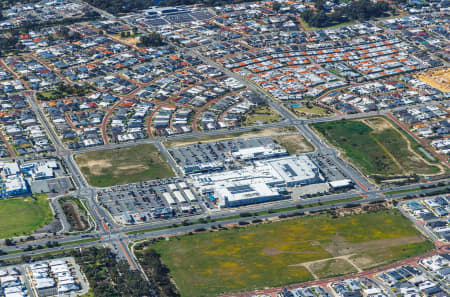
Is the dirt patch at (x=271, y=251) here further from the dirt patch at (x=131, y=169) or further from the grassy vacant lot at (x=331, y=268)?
the dirt patch at (x=131, y=169)

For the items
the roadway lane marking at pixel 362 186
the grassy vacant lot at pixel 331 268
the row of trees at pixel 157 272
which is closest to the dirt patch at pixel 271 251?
the grassy vacant lot at pixel 331 268

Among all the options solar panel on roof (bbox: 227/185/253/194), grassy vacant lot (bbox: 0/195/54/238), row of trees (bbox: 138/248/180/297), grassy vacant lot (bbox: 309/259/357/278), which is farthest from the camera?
solar panel on roof (bbox: 227/185/253/194)

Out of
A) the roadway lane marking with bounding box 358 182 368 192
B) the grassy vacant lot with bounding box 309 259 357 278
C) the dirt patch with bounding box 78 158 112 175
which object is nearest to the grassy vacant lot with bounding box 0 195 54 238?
the dirt patch with bounding box 78 158 112 175

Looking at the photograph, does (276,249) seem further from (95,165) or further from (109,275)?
(95,165)

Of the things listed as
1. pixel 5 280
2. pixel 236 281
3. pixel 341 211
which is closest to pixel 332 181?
pixel 341 211

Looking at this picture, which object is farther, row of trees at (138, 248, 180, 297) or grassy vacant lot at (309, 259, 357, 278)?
grassy vacant lot at (309, 259, 357, 278)

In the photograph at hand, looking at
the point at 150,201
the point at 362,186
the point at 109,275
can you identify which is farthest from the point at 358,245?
the point at 109,275

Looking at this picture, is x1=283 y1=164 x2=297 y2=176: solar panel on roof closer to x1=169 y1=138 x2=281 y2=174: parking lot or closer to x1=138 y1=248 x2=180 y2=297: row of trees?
x1=169 y1=138 x2=281 y2=174: parking lot

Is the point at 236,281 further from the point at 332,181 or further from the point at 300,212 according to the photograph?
the point at 332,181
